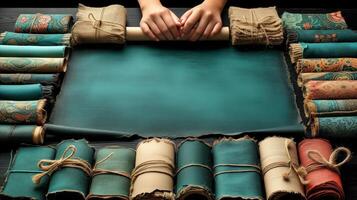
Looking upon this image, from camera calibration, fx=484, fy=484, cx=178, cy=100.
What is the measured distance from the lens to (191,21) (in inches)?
59.1

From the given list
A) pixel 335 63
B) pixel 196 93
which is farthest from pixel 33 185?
pixel 335 63

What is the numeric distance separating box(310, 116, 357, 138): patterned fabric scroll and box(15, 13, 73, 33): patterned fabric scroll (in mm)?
834

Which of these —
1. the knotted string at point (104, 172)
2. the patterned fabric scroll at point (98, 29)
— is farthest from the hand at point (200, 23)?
the knotted string at point (104, 172)

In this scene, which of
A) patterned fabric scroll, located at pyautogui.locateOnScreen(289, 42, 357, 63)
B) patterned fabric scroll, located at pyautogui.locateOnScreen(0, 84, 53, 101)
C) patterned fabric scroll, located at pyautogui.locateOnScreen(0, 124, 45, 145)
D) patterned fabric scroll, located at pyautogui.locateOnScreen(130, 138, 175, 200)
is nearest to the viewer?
patterned fabric scroll, located at pyautogui.locateOnScreen(130, 138, 175, 200)

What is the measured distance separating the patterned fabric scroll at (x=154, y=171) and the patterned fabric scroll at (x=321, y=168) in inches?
12.6

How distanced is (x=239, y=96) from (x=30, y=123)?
59 cm

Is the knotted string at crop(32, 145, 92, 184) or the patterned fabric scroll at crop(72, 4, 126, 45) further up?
the patterned fabric scroll at crop(72, 4, 126, 45)

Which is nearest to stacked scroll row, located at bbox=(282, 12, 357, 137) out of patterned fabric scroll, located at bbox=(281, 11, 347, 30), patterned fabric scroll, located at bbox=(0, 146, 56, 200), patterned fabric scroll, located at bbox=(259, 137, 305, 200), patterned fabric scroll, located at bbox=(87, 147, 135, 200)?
patterned fabric scroll, located at bbox=(281, 11, 347, 30)

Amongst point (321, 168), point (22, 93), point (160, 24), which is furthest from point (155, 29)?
point (321, 168)

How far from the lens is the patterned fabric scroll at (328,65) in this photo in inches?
55.9

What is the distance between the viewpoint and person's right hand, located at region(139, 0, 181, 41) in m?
1.51

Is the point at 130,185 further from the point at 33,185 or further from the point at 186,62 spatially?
the point at 186,62

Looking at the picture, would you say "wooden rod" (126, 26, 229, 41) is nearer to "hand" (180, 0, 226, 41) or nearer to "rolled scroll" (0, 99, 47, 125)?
"hand" (180, 0, 226, 41)

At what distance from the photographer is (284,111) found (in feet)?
4.43
